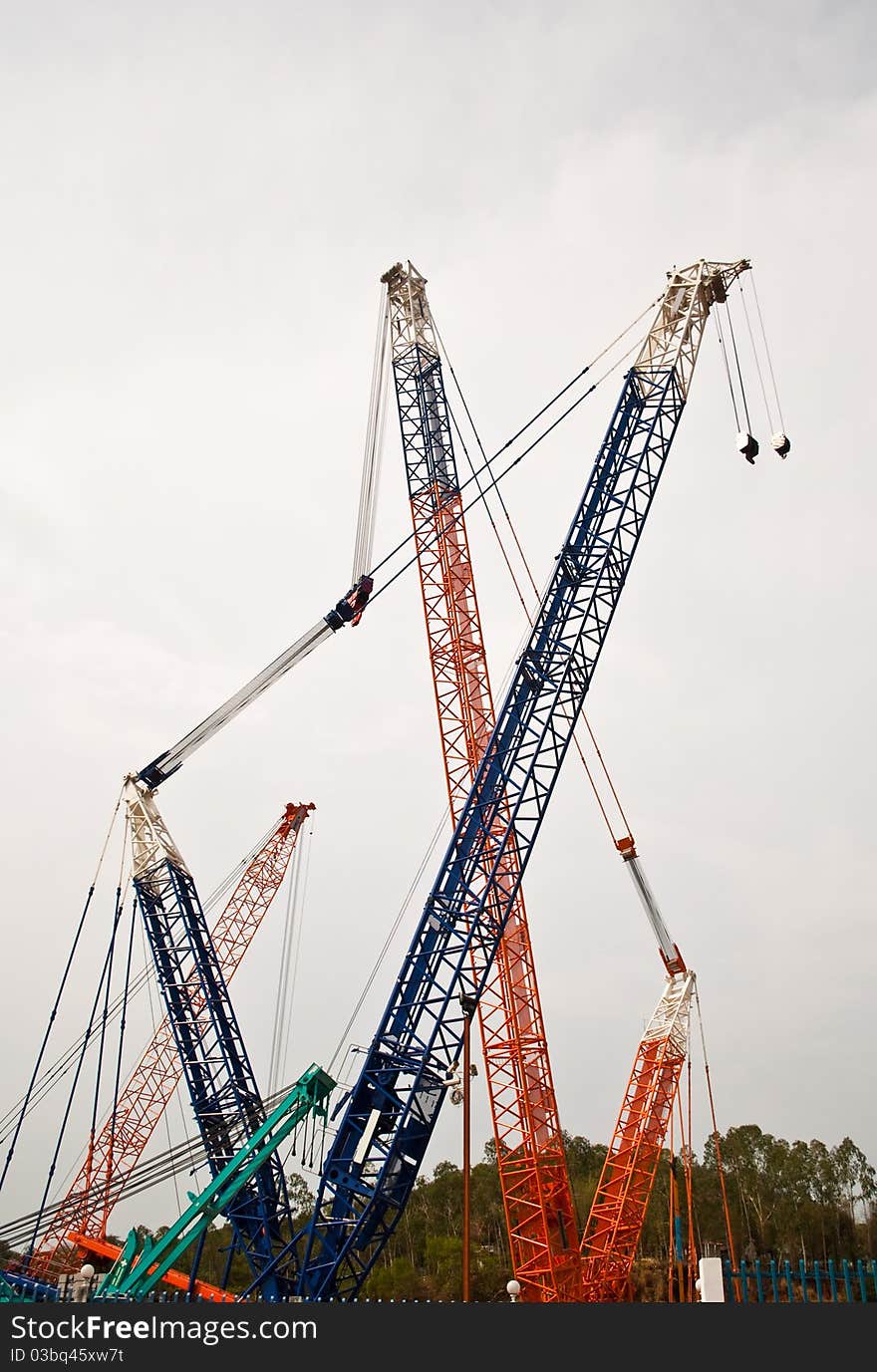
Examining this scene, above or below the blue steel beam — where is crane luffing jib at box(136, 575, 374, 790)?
above

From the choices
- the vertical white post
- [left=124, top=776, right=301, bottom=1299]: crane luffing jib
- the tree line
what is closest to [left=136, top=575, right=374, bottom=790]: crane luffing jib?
[left=124, top=776, right=301, bottom=1299]: crane luffing jib

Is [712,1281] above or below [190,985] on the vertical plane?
below

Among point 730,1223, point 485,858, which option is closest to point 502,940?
point 485,858

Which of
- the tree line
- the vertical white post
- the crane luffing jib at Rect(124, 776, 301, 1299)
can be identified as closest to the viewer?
the vertical white post

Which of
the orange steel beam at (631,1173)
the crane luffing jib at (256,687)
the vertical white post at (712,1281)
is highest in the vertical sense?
the crane luffing jib at (256,687)

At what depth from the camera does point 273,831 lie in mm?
58625

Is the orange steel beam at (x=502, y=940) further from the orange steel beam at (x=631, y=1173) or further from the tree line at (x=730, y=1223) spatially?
the tree line at (x=730, y=1223)

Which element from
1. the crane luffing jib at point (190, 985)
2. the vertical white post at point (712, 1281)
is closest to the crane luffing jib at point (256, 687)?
the crane luffing jib at point (190, 985)

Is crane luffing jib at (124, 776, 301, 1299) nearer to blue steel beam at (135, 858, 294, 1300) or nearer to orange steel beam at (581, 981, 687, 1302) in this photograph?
blue steel beam at (135, 858, 294, 1300)

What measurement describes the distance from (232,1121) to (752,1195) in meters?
58.1

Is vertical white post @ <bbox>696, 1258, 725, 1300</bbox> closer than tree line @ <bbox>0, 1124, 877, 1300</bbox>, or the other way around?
vertical white post @ <bbox>696, 1258, 725, 1300</bbox>

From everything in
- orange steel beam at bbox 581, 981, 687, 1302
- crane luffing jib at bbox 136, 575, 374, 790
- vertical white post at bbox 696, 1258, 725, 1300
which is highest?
crane luffing jib at bbox 136, 575, 374, 790

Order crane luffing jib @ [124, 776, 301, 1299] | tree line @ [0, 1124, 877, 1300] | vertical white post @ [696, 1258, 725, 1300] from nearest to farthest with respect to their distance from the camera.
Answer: vertical white post @ [696, 1258, 725, 1300] → crane luffing jib @ [124, 776, 301, 1299] → tree line @ [0, 1124, 877, 1300]

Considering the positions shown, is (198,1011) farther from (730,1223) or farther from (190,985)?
(730,1223)
